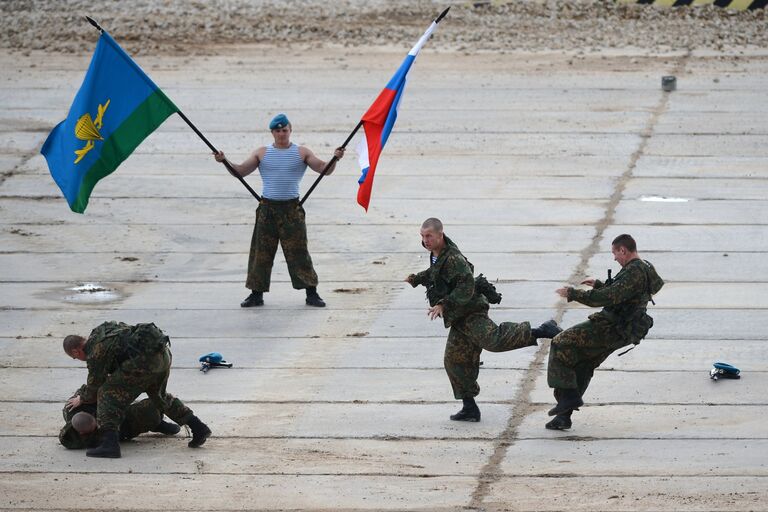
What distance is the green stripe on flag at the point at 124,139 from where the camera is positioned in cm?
1335

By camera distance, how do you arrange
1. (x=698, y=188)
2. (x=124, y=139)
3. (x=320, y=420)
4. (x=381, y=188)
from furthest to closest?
1. (x=381, y=188)
2. (x=698, y=188)
3. (x=124, y=139)
4. (x=320, y=420)

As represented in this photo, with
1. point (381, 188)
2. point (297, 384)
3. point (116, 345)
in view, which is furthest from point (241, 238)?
point (116, 345)

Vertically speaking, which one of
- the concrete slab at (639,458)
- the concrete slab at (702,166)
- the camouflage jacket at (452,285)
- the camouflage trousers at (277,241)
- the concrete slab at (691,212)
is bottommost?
the concrete slab at (702,166)

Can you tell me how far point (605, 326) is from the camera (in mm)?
10805

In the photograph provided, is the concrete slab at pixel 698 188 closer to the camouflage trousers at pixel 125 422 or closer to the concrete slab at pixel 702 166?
the concrete slab at pixel 702 166

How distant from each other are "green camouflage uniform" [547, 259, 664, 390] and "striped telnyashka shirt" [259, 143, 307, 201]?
4363 millimetres

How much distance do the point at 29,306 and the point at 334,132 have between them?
828 centimetres

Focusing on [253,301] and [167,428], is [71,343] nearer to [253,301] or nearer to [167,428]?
[167,428]

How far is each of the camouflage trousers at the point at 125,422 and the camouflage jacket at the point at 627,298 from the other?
3.14 m

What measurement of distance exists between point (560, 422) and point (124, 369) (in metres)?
3.19

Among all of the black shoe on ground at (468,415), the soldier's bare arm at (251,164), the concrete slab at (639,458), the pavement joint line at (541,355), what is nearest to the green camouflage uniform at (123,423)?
the black shoe on ground at (468,415)

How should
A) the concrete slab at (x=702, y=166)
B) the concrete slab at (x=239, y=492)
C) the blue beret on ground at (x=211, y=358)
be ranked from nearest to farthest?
the concrete slab at (x=239, y=492), the blue beret on ground at (x=211, y=358), the concrete slab at (x=702, y=166)

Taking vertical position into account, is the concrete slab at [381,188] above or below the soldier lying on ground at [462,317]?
below

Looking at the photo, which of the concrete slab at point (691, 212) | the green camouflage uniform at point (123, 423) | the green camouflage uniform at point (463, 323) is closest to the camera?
the green camouflage uniform at point (123, 423)
